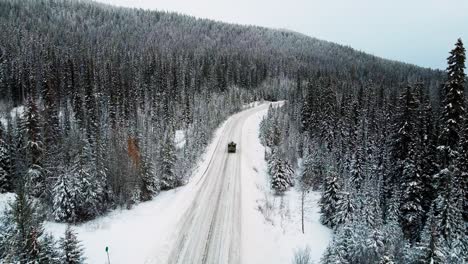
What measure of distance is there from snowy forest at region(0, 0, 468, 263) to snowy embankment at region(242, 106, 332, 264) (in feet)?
7.01

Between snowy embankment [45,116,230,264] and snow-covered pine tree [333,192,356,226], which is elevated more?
snow-covered pine tree [333,192,356,226]

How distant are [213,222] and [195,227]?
222 centimetres

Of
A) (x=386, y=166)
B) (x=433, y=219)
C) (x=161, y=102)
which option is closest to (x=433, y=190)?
(x=433, y=219)

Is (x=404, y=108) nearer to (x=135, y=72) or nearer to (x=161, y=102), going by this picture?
(x=161, y=102)

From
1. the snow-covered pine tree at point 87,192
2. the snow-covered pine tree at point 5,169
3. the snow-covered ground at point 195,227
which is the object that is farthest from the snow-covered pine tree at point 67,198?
the snow-covered pine tree at point 5,169

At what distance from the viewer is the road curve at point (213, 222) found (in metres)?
27.4

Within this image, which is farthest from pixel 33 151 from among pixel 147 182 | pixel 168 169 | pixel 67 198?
pixel 168 169

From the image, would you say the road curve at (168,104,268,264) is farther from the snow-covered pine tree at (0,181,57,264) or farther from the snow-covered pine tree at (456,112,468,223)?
the snow-covered pine tree at (456,112,468,223)

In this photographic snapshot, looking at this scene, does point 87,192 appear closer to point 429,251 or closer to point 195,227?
point 195,227

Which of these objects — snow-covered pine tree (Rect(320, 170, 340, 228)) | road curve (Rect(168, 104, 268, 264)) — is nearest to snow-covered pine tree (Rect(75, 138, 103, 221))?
road curve (Rect(168, 104, 268, 264))

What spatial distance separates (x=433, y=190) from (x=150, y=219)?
2744 cm

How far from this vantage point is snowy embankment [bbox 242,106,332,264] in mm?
29922

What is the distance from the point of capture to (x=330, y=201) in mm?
38844

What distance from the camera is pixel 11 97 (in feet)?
287
